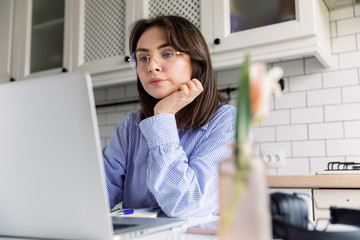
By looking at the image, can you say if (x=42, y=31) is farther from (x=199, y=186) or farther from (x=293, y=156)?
(x=199, y=186)

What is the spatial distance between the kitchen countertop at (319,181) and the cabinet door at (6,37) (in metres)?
2.19

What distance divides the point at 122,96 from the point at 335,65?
1432 millimetres

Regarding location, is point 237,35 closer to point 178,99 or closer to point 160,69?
point 160,69

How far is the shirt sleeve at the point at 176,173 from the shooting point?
1061mm

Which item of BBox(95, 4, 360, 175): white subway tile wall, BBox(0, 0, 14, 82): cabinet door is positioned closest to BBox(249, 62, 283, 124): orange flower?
BBox(95, 4, 360, 175): white subway tile wall

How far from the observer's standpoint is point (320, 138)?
7.14ft

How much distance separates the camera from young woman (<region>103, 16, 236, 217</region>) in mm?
1076

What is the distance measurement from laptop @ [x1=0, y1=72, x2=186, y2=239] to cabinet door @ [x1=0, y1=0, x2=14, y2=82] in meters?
2.54

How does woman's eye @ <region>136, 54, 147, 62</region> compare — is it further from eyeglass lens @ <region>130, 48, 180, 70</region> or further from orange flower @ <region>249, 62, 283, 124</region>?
orange flower @ <region>249, 62, 283, 124</region>

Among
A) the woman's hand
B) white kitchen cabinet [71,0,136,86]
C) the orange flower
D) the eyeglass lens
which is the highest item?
white kitchen cabinet [71,0,136,86]

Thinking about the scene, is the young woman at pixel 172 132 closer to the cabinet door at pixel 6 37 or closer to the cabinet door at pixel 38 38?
the cabinet door at pixel 38 38

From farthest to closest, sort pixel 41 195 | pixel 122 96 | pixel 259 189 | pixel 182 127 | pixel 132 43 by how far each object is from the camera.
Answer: pixel 122 96, pixel 132 43, pixel 182 127, pixel 41 195, pixel 259 189

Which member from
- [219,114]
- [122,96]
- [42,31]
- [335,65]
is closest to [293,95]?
[335,65]

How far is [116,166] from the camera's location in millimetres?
1446
